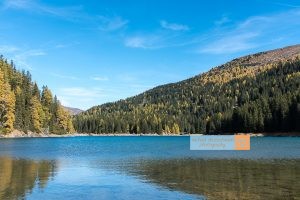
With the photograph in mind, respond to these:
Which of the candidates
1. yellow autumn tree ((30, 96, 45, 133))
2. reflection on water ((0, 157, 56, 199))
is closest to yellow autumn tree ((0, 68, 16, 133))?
yellow autumn tree ((30, 96, 45, 133))

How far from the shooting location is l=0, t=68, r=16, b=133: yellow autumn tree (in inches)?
6393

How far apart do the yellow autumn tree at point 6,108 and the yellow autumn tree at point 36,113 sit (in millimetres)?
22123

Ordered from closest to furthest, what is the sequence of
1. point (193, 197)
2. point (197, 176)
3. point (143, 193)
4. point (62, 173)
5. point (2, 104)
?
1. point (193, 197)
2. point (143, 193)
3. point (197, 176)
4. point (62, 173)
5. point (2, 104)

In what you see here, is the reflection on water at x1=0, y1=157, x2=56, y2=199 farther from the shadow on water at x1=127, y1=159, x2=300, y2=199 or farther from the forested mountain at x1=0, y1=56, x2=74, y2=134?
the forested mountain at x1=0, y1=56, x2=74, y2=134

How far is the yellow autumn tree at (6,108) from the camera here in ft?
533

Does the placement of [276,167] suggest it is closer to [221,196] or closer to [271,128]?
[221,196]

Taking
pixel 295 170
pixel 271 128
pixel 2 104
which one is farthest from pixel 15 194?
pixel 271 128

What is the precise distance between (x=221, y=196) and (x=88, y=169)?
75.4ft

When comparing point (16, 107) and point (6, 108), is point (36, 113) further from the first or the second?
point (6, 108)

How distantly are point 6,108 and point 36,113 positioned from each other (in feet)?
89.7

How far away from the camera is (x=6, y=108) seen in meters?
164

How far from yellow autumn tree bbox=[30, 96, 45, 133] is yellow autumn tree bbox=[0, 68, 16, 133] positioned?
22.1 metres

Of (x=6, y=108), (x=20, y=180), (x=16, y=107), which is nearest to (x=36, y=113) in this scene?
(x=16, y=107)

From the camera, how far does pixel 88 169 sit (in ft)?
163
